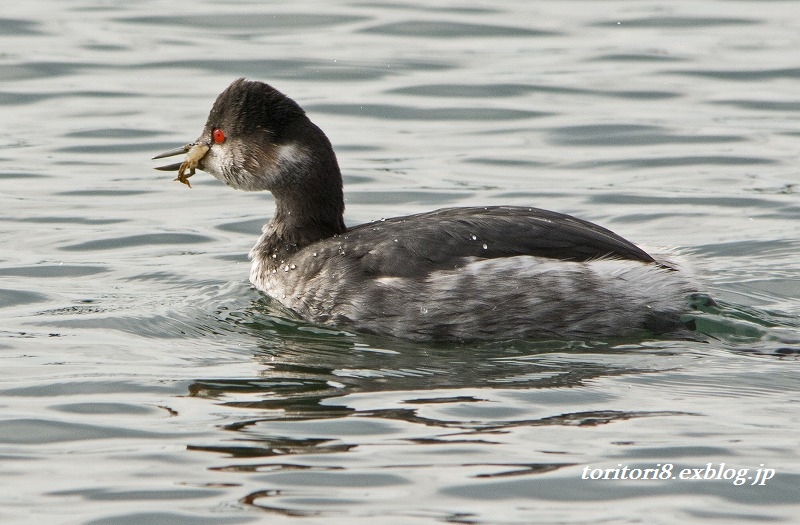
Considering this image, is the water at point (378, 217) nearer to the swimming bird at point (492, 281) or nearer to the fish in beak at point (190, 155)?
the swimming bird at point (492, 281)

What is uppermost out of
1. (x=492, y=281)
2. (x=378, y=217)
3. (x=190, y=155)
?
(x=190, y=155)

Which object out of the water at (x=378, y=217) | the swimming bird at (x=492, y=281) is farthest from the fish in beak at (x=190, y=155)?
the swimming bird at (x=492, y=281)

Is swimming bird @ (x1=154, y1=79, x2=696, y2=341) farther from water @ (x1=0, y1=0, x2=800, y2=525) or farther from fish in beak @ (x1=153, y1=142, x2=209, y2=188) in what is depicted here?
fish in beak @ (x1=153, y1=142, x2=209, y2=188)

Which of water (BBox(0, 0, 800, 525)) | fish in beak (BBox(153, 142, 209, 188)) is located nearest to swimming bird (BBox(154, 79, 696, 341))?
water (BBox(0, 0, 800, 525))

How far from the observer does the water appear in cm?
545

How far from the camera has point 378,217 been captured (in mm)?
10047

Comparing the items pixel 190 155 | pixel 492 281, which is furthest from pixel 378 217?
pixel 492 281

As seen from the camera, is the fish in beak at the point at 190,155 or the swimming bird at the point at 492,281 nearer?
the swimming bird at the point at 492,281

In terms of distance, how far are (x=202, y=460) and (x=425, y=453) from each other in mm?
844

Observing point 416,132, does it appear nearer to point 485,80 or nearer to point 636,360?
point 485,80

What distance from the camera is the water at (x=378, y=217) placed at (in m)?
5.45

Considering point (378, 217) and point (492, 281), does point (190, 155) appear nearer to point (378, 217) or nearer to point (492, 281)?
point (378, 217)

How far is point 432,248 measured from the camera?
7207 millimetres

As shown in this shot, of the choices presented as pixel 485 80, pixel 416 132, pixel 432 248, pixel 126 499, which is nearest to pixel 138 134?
pixel 416 132
